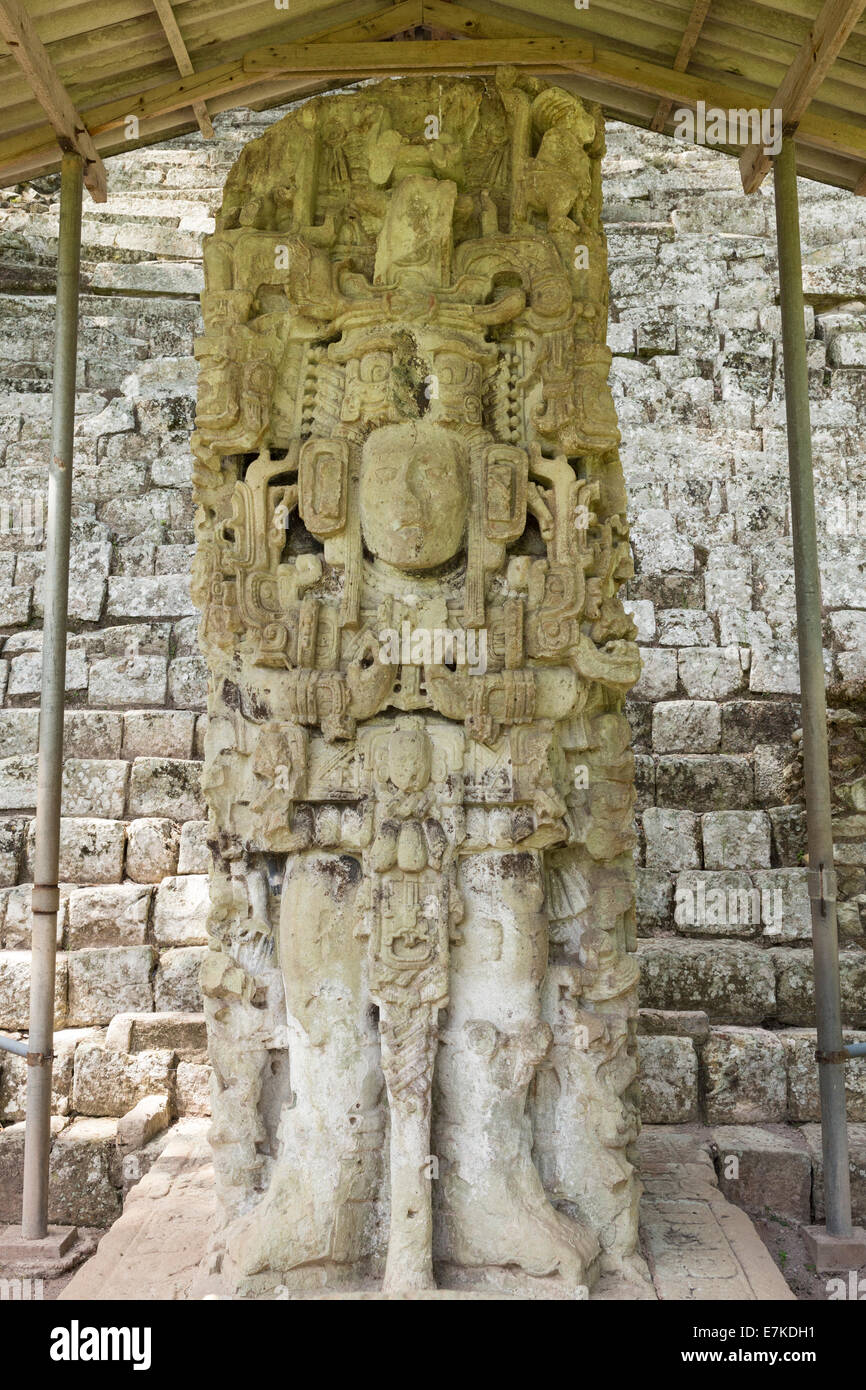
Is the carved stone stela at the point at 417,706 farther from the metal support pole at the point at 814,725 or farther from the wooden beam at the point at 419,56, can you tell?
the metal support pole at the point at 814,725

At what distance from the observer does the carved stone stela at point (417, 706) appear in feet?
14.8

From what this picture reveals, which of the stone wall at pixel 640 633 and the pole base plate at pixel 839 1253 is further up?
the stone wall at pixel 640 633

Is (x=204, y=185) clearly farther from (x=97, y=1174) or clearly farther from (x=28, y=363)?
(x=97, y=1174)

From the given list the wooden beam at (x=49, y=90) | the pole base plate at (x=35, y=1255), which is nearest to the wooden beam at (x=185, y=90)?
the wooden beam at (x=49, y=90)

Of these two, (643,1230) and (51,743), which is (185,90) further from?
(643,1230)

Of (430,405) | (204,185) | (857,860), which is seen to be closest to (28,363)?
(204,185)

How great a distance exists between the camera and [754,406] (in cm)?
946

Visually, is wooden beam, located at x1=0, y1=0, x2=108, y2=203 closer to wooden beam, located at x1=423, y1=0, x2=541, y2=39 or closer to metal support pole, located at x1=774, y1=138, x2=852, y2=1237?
wooden beam, located at x1=423, y1=0, x2=541, y2=39

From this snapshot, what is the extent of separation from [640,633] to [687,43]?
13.5 ft

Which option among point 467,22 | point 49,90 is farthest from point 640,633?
point 49,90

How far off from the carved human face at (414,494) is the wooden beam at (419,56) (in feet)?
6.42

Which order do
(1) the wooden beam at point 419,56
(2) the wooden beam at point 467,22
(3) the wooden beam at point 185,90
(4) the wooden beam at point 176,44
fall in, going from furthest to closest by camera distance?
1. (2) the wooden beam at point 467,22
2. (3) the wooden beam at point 185,90
3. (1) the wooden beam at point 419,56
4. (4) the wooden beam at point 176,44

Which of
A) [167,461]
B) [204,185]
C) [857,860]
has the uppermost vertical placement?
[204,185]
